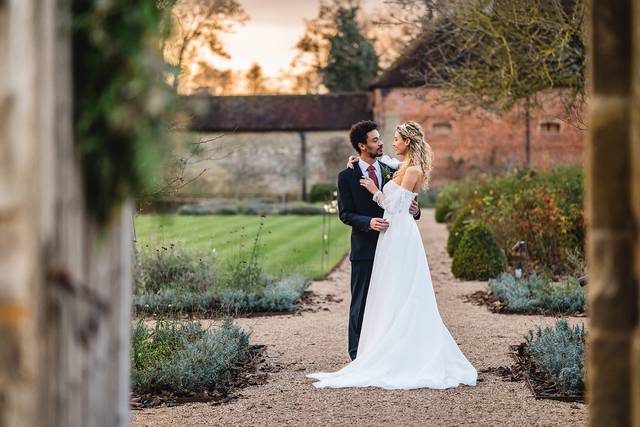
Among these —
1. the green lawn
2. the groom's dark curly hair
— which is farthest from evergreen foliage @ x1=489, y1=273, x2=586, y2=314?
the groom's dark curly hair

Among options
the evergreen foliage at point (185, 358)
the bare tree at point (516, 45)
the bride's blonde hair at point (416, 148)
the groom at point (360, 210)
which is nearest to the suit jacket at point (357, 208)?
the groom at point (360, 210)

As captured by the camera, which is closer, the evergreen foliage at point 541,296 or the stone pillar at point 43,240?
the stone pillar at point 43,240

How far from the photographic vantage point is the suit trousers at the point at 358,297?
678 cm

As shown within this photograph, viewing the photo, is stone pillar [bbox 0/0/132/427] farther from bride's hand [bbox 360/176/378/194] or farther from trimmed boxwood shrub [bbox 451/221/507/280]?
trimmed boxwood shrub [bbox 451/221/507/280]

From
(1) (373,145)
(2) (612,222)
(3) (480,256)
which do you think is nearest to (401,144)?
(1) (373,145)

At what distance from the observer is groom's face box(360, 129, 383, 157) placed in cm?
671

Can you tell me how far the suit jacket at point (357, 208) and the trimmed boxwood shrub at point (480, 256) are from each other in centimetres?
562

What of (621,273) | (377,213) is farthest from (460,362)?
(621,273)

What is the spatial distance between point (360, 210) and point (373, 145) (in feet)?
1.77

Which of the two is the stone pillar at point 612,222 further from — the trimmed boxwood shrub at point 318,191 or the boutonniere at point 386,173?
the trimmed boxwood shrub at point 318,191

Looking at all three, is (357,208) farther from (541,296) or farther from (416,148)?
(541,296)

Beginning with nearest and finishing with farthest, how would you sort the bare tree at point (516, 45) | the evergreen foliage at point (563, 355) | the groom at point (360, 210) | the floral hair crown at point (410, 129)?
the evergreen foliage at point (563, 355) < the floral hair crown at point (410, 129) < the groom at point (360, 210) < the bare tree at point (516, 45)

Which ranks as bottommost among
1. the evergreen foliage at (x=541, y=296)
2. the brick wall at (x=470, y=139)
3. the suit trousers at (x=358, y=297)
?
the evergreen foliage at (x=541, y=296)

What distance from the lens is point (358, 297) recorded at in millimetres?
6809
